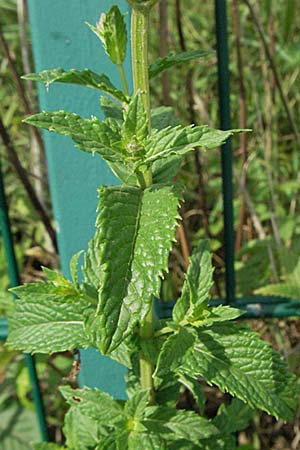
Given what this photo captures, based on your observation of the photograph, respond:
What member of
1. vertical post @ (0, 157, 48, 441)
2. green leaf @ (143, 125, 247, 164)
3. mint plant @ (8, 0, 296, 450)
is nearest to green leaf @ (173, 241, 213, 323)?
→ mint plant @ (8, 0, 296, 450)

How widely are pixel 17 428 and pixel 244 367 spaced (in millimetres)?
927

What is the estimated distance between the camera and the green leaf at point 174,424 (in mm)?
912

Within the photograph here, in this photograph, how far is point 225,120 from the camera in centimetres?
109

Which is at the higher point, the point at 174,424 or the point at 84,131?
the point at 84,131

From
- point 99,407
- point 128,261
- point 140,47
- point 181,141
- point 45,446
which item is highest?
point 140,47

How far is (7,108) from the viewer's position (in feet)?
7.69

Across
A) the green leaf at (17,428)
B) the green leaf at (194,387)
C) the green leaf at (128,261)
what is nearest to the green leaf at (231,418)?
the green leaf at (194,387)

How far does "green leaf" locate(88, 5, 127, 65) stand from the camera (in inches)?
29.6

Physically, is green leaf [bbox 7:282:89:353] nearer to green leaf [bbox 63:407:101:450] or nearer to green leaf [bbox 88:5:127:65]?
green leaf [bbox 63:407:101:450]

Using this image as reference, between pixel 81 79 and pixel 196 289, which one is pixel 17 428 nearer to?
pixel 196 289

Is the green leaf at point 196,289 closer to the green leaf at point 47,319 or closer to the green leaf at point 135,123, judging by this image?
the green leaf at point 47,319

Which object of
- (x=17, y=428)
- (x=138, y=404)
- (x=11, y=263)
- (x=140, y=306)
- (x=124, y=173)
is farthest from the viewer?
(x=17, y=428)

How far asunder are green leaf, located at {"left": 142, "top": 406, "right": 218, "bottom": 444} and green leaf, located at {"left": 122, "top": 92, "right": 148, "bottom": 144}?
40 centimetres

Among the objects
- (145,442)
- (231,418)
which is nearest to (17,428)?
(231,418)
